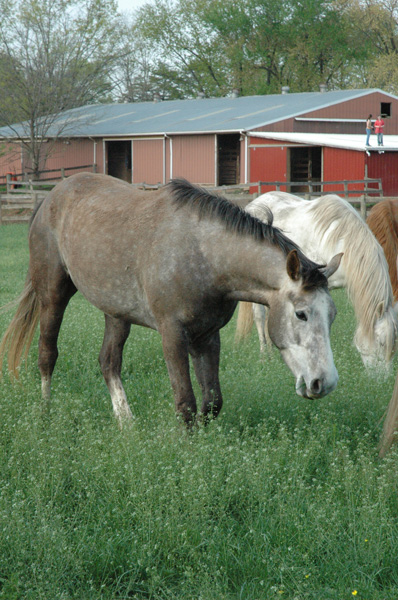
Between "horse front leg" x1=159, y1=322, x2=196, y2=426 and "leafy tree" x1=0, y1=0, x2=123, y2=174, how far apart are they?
3141cm

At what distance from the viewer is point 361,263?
255 inches

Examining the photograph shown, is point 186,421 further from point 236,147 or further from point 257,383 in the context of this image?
point 236,147

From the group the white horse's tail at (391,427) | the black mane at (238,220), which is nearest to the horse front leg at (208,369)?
the black mane at (238,220)

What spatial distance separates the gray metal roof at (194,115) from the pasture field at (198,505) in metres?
26.6

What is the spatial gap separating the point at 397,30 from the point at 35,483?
5410 centimetres

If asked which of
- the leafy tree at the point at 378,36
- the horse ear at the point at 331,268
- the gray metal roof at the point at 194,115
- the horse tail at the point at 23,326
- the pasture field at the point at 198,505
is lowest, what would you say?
the pasture field at the point at 198,505

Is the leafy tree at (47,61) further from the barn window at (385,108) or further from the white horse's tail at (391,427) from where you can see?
the white horse's tail at (391,427)

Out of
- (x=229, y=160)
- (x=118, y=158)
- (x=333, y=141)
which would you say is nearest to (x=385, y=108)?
(x=229, y=160)

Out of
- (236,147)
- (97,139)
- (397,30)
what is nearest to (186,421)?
(236,147)

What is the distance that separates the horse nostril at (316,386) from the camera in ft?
12.7

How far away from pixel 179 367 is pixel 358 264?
2757 mm

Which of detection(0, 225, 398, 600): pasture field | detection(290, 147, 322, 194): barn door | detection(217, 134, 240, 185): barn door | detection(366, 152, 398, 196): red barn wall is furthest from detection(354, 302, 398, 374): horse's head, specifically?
detection(217, 134, 240, 185): barn door

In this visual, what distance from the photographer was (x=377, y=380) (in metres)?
5.93

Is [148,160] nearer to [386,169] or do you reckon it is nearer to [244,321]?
[386,169]
